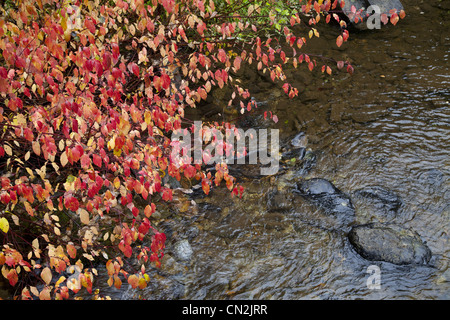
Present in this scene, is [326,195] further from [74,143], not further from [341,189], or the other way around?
[74,143]

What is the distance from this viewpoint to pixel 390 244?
4.64 metres

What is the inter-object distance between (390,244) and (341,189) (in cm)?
118

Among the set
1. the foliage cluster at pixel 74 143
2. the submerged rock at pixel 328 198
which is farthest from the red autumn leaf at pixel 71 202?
the submerged rock at pixel 328 198

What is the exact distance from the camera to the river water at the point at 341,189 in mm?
4441

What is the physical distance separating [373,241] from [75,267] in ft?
11.5

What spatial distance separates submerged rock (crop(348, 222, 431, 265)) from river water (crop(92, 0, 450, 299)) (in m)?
0.08

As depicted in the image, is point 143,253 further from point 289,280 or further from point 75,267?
point 289,280

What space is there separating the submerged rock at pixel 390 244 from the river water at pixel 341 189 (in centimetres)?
8

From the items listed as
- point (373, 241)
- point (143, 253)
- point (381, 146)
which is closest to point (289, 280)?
point (373, 241)

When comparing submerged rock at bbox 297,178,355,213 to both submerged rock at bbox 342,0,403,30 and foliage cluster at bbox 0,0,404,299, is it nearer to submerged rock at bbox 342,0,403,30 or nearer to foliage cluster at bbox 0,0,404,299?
foliage cluster at bbox 0,0,404,299

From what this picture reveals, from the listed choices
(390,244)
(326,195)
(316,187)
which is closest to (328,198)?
(326,195)

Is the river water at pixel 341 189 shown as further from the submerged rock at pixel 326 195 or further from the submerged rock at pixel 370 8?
the submerged rock at pixel 370 8

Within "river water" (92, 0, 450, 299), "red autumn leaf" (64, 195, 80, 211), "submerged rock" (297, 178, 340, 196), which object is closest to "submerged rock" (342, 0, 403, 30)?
"river water" (92, 0, 450, 299)
